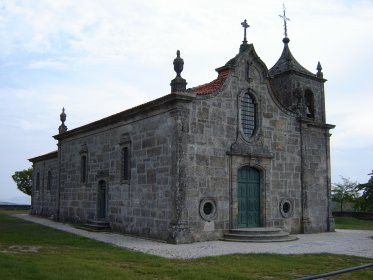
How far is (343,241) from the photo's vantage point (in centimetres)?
1583

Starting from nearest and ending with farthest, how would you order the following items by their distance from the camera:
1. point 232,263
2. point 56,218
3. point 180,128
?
point 232,263 → point 180,128 → point 56,218

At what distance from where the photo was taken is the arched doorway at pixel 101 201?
20.3 meters

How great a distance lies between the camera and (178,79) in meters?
15.4

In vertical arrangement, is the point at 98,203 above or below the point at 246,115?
below

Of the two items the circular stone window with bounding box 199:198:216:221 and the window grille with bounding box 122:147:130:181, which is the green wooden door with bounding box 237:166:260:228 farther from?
the window grille with bounding box 122:147:130:181

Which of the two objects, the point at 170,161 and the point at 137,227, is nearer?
the point at 170,161

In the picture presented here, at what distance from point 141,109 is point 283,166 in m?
6.53

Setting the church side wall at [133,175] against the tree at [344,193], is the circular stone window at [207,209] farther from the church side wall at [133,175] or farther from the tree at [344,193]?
the tree at [344,193]

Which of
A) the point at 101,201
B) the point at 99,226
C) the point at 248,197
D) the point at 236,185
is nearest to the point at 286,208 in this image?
the point at 248,197

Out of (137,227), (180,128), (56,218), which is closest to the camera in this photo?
(180,128)

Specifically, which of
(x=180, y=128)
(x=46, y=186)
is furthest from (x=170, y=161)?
(x=46, y=186)


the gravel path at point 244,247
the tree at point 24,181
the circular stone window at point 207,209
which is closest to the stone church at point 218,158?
the circular stone window at point 207,209

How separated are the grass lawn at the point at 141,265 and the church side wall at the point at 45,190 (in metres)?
14.8

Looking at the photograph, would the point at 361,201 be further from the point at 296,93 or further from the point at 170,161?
the point at 170,161
